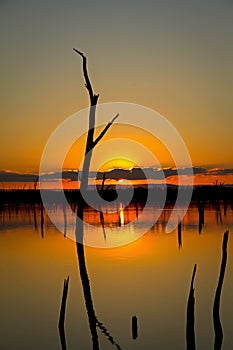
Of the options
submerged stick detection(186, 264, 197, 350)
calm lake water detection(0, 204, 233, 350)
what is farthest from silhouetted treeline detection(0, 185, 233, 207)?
submerged stick detection(186, 264, 197, 350)

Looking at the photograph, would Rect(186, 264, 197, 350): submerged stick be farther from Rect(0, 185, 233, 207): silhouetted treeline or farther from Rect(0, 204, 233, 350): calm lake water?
Rect(0, 185, 233, 207): silhouetted treeline

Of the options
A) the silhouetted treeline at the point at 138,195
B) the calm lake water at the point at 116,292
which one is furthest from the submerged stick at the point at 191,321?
the silhouetted treeline at the point at 138,195

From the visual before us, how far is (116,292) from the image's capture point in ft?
44.4

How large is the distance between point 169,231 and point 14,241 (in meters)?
7.29

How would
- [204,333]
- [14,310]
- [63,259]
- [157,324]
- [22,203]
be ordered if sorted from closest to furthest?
[204,333] < [157,324] < [14,310] < [63,259] < [22,203]

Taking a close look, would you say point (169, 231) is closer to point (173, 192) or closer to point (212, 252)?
point (212, 252)

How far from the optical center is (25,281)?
15102 mm

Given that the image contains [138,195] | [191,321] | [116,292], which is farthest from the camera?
[138,195]

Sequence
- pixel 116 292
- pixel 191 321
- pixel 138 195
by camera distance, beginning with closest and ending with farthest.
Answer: pixel 191 321
pixel 116 292
pixel 138 195

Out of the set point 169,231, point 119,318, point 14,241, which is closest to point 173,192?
point 169,231

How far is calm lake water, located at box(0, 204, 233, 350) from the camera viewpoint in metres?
10.0

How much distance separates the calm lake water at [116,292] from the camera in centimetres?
1000

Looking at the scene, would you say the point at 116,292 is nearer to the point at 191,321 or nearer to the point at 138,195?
the point at 191,321

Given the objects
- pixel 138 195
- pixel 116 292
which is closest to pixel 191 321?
pixel 116 292
